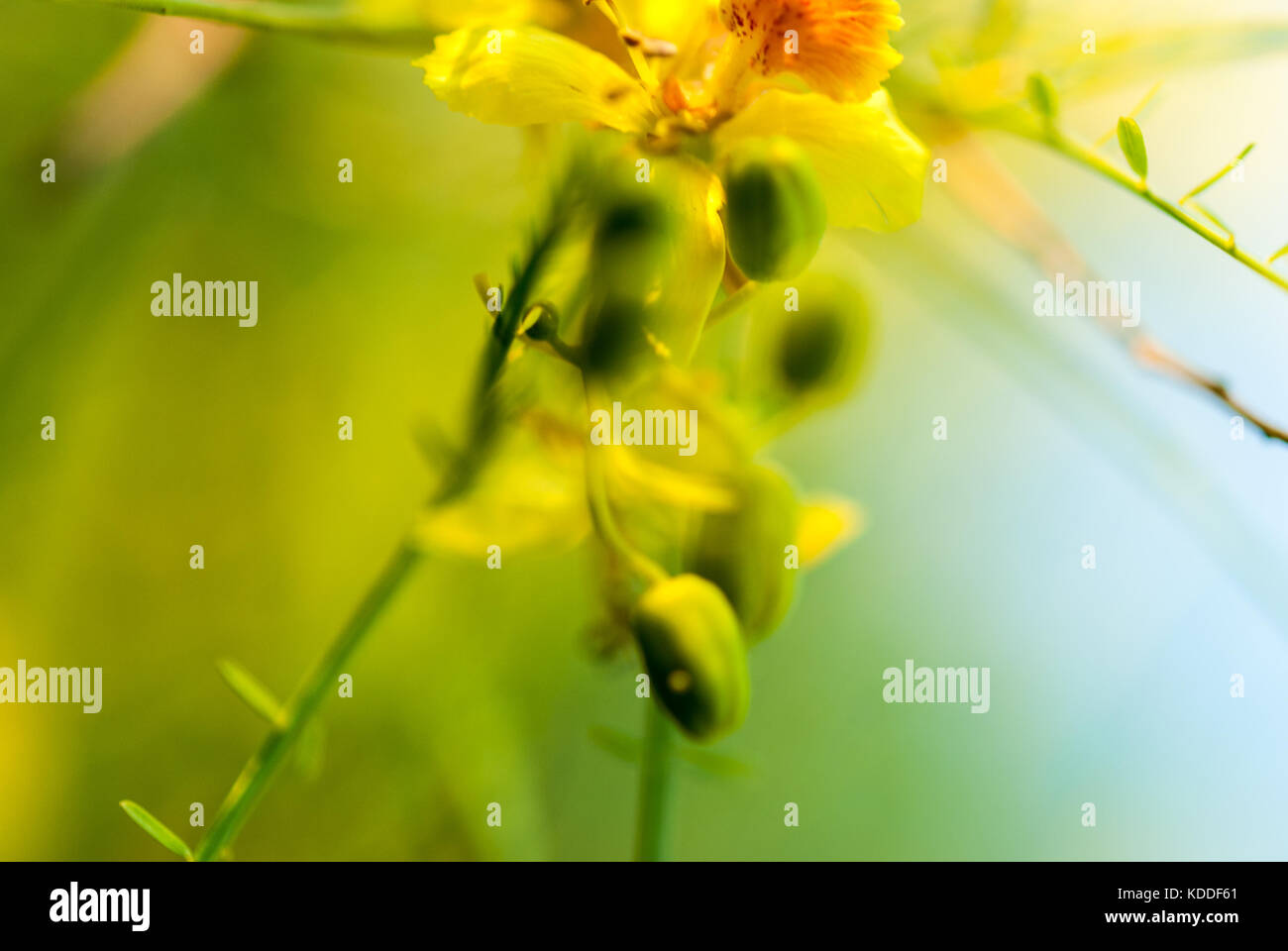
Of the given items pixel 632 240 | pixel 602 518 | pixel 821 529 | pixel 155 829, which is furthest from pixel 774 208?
pixel 155 829

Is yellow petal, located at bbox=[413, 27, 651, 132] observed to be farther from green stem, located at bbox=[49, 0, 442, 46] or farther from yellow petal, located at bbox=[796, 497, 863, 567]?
yellow petal, located at bbox=[796, 497, 863, 567]

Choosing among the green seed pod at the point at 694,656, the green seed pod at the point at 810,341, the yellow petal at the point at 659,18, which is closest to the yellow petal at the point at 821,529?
the green seed pod at the point at 810,341

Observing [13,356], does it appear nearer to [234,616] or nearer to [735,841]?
[234,616]

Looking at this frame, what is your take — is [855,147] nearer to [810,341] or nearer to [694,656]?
[810,341]

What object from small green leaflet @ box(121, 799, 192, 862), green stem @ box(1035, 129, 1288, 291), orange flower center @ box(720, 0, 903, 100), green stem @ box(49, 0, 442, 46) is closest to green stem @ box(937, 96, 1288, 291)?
green stem @ box(1035, 129, 1288, 291)

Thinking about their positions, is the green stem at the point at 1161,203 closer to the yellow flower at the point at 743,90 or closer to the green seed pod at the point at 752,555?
the yellow flower at the point at 743,90

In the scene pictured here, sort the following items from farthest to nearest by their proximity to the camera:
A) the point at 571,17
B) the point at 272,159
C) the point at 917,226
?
the point at 272,159
the point at 917,226
the point at 571,17
